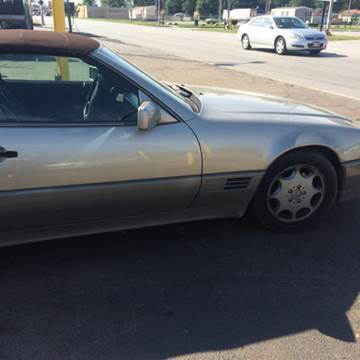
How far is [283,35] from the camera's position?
669 inches

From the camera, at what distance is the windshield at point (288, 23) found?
57.4ft

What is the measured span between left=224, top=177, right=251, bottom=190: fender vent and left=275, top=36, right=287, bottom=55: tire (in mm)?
15273

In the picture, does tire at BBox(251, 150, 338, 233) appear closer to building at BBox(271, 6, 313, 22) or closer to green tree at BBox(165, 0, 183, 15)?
building at BBox(271, 6, 313, 22)

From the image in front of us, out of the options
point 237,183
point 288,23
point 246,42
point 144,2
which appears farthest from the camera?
point 144,2

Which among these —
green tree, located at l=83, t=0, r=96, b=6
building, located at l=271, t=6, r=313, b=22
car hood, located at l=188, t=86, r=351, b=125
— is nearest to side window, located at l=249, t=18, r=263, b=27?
car hood, located at l=188, t=86, r=351, b=125

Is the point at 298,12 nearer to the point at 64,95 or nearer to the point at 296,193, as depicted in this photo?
the point at 296,193

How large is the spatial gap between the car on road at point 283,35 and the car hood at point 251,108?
1389 centimetres

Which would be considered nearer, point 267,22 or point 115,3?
point 267,22

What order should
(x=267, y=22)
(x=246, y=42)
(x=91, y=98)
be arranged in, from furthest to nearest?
(x=246, y=42) → (x=267, y=22) → (x=91, y=98)

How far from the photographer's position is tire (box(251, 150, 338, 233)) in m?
3.27

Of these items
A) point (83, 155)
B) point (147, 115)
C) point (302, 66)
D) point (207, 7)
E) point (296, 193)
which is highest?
point (147, 115)

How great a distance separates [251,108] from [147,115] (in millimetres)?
1042

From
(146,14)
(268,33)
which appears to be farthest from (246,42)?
(146,14)

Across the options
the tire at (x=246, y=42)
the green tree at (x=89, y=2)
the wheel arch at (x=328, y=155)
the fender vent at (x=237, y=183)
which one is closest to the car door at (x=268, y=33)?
the tire at (x=246, y=42)
